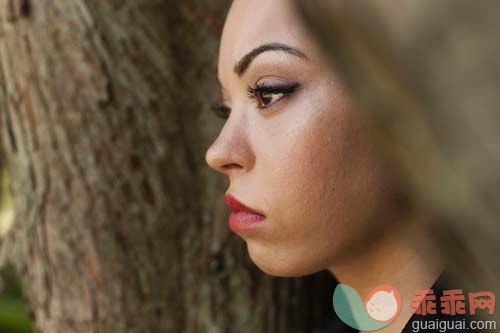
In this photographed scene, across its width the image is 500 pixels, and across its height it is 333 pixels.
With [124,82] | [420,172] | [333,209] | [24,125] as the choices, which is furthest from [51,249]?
[420,172]

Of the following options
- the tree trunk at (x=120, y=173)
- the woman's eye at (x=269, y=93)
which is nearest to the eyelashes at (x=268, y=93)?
the woman's eye at (x=269, y=93)

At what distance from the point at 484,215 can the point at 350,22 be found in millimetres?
119

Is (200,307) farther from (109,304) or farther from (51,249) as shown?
(51,249)

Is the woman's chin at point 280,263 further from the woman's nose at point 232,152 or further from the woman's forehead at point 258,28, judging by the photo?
the woman's forehead at point 258,28

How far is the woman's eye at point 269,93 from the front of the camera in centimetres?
97

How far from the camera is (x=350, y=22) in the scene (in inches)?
13.3

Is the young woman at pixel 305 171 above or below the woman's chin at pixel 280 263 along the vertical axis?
above

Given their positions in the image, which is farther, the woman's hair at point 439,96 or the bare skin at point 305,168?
the bare skin at point 305,168

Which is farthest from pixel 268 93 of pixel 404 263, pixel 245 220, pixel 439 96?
pixel 439 96

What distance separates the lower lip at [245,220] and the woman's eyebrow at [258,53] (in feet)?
0.73

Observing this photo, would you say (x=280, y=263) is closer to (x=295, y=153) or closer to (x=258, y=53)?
(x=295, y=153)
